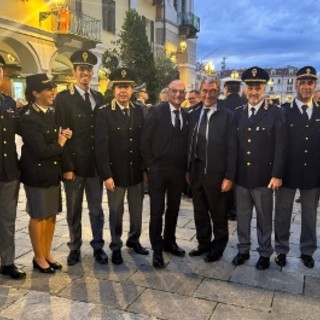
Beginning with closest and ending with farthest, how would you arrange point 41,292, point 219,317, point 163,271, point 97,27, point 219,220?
1. point 219,317
2. point 41,292
3. point 163,271
4. point 219,220
5. point 97,27

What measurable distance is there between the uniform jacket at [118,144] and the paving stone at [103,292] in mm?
1090

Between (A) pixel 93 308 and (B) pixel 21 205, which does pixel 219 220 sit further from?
(B) pixel 21 205

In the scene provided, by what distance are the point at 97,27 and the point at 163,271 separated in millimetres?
14604

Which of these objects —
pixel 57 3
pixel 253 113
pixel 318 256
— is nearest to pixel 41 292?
pixel 253 113

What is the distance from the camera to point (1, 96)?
158 inches

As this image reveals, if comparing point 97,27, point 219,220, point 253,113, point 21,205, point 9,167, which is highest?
point 97,27

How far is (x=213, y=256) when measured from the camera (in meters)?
4.62

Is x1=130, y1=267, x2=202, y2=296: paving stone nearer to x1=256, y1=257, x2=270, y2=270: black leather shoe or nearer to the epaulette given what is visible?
x1=256, y1=257, x2=270, y2=270: black leather shoe

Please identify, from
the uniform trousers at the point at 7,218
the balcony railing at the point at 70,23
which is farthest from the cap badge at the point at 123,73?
the balcony railing at the point at 70,23

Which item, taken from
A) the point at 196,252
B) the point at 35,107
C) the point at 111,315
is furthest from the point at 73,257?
the point at 35,107

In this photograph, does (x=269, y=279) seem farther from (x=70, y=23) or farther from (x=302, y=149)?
(x=70, y=23)

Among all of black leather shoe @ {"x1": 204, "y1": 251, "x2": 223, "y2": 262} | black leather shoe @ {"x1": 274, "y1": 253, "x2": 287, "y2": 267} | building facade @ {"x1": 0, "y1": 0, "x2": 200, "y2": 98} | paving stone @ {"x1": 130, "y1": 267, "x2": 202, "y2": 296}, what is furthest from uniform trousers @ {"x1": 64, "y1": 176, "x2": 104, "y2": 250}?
building facade @ {"x1": 0, "y1": 0, "x2": 200, "y2": 98}

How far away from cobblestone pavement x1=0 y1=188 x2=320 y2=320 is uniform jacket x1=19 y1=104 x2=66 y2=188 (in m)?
1.01

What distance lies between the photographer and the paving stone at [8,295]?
356 cm
